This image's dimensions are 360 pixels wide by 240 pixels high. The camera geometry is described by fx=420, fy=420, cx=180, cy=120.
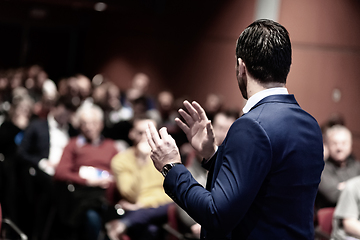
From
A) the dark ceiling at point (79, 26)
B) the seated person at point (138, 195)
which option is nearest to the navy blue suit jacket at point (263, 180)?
the seated person at point (138, 195)

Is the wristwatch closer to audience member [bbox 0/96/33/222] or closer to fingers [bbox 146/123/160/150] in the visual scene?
fingers [bbox 146/123/160/150]

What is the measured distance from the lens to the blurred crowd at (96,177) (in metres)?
3.11

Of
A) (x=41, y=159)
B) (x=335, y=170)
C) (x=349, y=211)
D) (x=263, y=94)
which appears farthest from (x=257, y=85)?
(x=41, y=159)

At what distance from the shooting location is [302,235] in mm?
1148

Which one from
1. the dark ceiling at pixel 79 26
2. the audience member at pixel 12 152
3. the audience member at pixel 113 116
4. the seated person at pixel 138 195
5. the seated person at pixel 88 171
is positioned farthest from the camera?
the dark ceiling at pixel 79 26

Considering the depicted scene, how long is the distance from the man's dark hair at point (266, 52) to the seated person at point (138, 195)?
2.01m

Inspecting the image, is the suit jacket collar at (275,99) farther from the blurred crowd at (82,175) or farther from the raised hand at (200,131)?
the blurred crowd at (82,175)

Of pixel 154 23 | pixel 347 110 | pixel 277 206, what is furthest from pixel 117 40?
pixel 277 206

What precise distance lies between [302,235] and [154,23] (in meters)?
7.80

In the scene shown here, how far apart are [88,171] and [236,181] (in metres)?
2.90

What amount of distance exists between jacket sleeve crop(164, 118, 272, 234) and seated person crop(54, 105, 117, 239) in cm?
238

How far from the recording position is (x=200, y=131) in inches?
54.7

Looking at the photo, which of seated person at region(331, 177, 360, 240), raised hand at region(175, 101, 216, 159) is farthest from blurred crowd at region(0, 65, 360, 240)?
raised hand at region(175, 101, 216, 159)

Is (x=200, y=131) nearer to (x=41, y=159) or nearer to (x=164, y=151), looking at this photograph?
(x=164, y=151)
